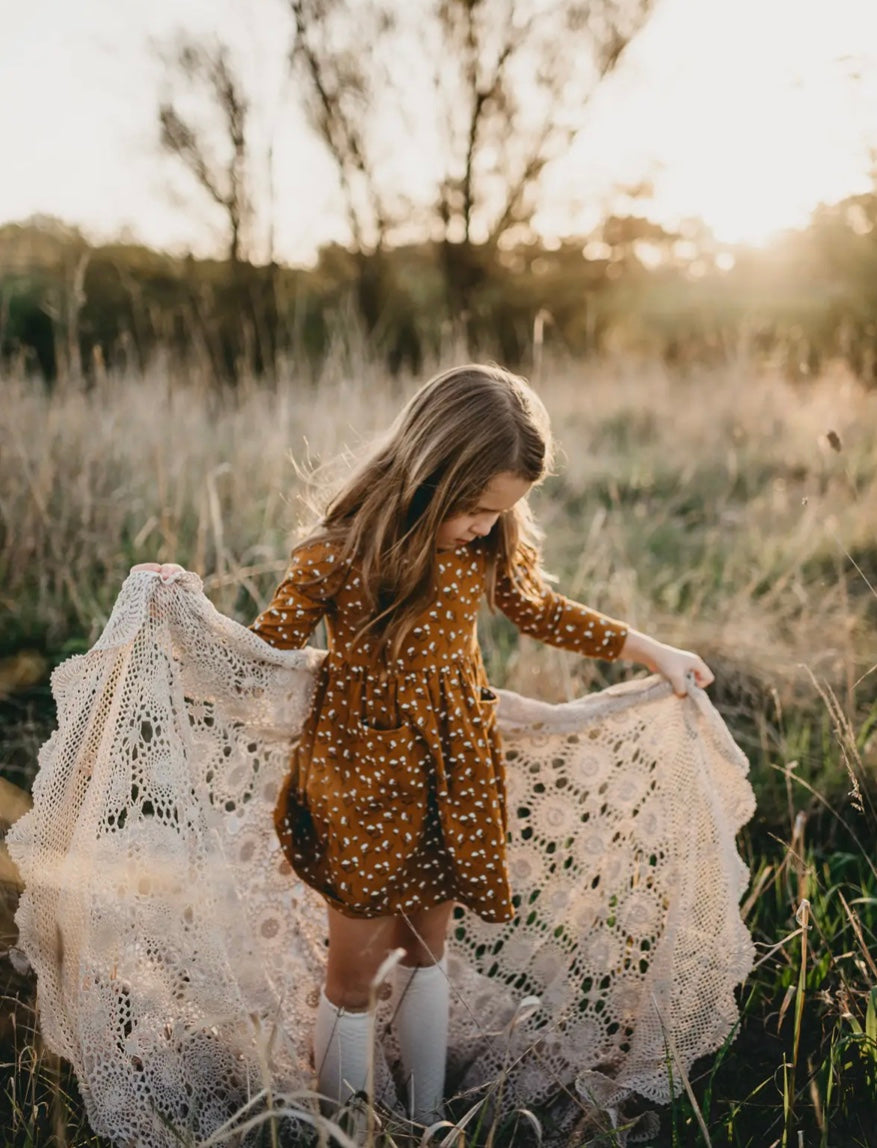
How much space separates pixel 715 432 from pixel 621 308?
17.9 feet

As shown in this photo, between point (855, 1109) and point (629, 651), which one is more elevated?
point (629, 651)

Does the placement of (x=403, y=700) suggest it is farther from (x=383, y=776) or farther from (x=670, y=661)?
(x=670, y=661)

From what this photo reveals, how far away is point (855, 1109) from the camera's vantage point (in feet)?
5.48

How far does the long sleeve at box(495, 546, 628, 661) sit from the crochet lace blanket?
12cm

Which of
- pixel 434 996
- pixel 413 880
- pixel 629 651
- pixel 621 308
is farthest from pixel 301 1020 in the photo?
pixel 621 308

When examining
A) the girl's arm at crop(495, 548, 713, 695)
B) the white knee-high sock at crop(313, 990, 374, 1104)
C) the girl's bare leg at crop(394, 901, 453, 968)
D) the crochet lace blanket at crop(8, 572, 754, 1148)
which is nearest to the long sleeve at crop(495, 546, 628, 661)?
the girl's arm at crop(495, 548, 713, 695)

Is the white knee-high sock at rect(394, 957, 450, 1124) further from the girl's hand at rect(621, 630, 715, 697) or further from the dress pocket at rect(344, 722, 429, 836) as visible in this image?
the girl's hand at rect(621, 630, 715, 697)

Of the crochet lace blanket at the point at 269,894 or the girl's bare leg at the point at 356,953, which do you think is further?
the girl's bare leg at the point at 356,953

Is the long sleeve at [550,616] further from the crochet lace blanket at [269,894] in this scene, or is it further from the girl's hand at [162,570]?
the girl's hand at [162,570]

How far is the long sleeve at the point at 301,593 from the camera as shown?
1697 millimetres

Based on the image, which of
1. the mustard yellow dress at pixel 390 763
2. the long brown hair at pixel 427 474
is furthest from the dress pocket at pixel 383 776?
the long brown hair at pixel 427 474

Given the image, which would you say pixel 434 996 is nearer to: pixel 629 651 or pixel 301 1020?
pixel 301 1020

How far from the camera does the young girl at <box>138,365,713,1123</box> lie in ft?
5.44

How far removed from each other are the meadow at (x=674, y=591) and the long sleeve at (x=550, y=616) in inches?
16.2
